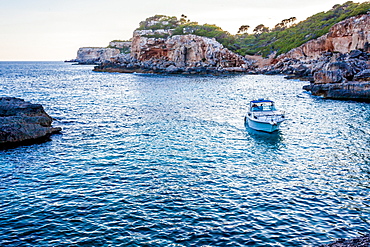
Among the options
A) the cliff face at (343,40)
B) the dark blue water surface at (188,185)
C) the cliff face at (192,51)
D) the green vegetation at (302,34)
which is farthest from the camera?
the cliff face at (192,51)

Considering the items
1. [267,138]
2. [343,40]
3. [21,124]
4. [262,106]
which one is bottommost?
[267,138]

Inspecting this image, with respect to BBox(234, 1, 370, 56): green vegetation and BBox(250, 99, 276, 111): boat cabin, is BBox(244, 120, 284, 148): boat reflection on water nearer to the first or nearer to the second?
BBox(250, 99, 276, 111): boat cabin

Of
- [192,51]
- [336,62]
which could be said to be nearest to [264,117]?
[336,62]

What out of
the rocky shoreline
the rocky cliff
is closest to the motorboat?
the rocky cliff

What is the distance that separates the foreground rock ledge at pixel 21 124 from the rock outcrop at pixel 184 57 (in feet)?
322

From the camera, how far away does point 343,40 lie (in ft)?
337

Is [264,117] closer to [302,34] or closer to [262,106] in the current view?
[262,106]

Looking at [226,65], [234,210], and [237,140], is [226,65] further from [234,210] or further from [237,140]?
[234,210]

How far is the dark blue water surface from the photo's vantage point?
1530 cm

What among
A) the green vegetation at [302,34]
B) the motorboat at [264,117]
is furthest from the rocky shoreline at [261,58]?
the motorboat at [264,117]

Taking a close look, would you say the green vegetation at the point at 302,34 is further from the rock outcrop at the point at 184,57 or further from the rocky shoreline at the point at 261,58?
the rock outcrop at the point at 184,57

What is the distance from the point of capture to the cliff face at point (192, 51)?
138500 mm

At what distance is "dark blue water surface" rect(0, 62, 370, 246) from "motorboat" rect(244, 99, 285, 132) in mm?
1112

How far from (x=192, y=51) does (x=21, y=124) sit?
383 ft
